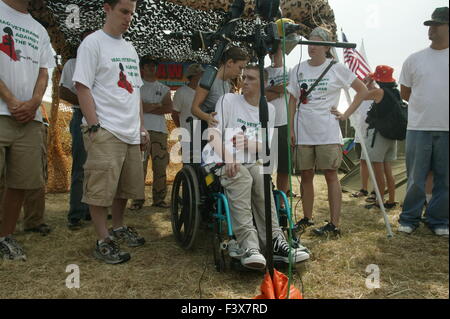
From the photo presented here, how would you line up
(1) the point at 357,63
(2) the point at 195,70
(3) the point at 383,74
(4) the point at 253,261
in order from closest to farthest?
(4) the point at 253,261 < (3) the point at 383,74 < (1) the point at 357,63 < (2) the point at 195,70

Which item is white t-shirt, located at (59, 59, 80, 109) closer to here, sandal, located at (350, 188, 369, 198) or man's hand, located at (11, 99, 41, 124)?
man's hand, located at (11, 99, 41, 124)

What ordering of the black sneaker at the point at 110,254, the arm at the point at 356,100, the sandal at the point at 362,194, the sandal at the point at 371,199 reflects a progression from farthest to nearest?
the sandal at the point at 362,194
the sandal at the point at 371,199
the arm at the point at 356,100
the black sneaker at the point at 110,254

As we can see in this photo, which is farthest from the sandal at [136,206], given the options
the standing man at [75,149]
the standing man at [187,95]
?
the standing man at [187,95]

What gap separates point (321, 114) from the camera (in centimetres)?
295

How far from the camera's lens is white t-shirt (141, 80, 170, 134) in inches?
158

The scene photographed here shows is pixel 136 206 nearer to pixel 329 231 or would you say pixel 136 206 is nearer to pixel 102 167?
pixel 102 167

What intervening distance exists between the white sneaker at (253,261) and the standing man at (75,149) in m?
1.85

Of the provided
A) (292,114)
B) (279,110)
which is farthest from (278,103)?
(292,114)

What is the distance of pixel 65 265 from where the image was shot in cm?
235

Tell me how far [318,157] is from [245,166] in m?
0.89

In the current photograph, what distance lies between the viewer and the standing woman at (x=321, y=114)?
2932 mm

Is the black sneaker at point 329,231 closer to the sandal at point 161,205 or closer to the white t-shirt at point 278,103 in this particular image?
the white t-shirt at point 278,103
